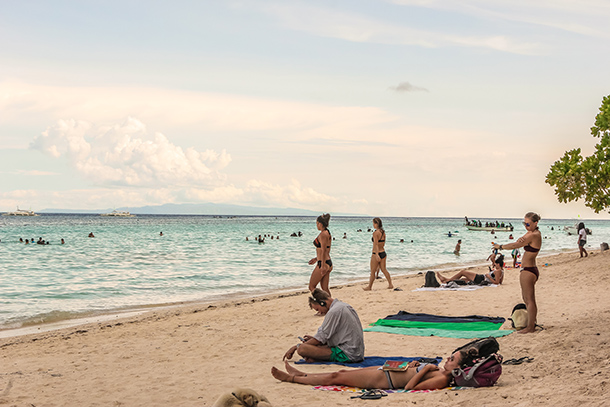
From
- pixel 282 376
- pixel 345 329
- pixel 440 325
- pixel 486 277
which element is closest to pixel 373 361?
pixel 345 329

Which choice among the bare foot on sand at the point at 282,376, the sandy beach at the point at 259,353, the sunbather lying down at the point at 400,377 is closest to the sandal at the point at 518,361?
the sandy beach at the point at 259,353

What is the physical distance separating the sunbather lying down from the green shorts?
0.98m

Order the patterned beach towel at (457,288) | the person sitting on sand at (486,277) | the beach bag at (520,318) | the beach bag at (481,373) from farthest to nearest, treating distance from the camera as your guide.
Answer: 1. the person sitting on sand at (486,277)
2. the patterned beach towel at (457,288)
3. the beach bag at (520,318)
4. the beach bag at (481,373)

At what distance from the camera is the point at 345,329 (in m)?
7.03

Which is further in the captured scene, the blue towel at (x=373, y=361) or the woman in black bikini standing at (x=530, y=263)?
the woman in black bikini standing at (x=530, y=263)

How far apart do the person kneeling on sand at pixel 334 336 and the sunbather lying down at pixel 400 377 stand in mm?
971

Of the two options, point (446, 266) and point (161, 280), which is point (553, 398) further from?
point (446, 266)

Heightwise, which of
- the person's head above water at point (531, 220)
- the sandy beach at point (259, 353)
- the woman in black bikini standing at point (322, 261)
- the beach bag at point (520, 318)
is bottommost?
the sandy beach at point (259, 353)

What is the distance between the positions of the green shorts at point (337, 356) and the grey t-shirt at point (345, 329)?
0.05 m

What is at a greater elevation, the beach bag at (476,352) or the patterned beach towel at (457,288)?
the beach bag at (476,352)

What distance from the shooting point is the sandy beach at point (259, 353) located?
5504mm

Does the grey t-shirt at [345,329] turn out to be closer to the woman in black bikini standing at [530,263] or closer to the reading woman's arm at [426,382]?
the reading woman's arm at [426,382]

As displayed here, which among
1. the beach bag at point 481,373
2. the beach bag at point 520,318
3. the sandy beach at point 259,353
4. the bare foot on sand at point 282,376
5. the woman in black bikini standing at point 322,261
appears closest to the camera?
the sandy beach at point 259,353

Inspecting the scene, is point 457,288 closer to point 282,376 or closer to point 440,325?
point 440,325
